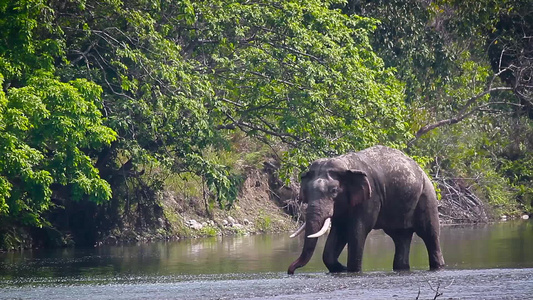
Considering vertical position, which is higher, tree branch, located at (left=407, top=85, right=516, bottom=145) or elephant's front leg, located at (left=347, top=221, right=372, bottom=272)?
tree branch, located at (left=407, top=85, right=516, bottom=145)

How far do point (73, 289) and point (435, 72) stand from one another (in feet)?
68.3

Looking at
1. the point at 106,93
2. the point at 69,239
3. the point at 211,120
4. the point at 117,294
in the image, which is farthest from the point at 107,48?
the point at 117,294

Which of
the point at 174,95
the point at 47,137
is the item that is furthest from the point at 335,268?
the point at 174,95

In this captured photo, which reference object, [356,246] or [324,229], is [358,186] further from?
[324,229]

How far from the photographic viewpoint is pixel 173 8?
86.7 feet

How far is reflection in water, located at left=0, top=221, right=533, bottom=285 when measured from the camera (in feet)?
60.9

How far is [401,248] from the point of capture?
18469mm

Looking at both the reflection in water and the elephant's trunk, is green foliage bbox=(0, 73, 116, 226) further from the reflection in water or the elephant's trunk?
the elephant's trunk

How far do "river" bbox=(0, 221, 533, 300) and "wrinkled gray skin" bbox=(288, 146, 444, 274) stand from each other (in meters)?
0.48

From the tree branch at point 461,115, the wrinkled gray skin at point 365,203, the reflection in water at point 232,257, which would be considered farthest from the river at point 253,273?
the tree branch at point 461,115

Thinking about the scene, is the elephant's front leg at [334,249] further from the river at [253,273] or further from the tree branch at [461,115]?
the tree branch at [461,115]

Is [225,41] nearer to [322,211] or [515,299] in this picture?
[322,211]

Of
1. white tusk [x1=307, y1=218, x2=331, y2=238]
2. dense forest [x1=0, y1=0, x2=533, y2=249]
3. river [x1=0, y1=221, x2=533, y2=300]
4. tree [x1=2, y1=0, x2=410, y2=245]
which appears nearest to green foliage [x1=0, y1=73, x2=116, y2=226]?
dense forest [x1=0, y1=0, x2=533, y2=249]

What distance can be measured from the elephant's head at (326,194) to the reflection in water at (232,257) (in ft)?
5.25
